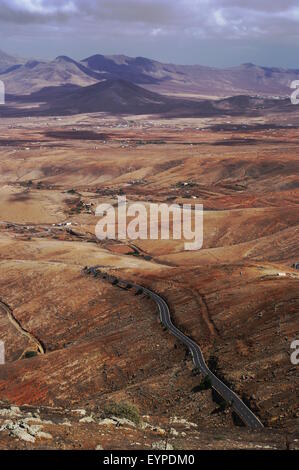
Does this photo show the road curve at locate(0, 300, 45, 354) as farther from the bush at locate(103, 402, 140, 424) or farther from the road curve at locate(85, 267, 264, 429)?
the bush at locate(103, 402, 140, 424)

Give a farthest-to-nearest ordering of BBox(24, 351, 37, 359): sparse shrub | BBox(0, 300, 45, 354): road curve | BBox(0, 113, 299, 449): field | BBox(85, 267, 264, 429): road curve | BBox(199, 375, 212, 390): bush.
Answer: BBox(0, 300, 45, 354): road curve
BBox(24, 351, 37, 359): sparse shrub
BBox(199, 375, 212, 390): bush
BBox(85, 267, 264, 429): road curve
BBox(0, 113, 299, 449): field

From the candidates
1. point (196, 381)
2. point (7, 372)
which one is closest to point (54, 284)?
point (7, 372)

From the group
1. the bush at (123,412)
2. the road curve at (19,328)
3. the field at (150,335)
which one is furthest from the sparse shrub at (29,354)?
the bush at (123,412)

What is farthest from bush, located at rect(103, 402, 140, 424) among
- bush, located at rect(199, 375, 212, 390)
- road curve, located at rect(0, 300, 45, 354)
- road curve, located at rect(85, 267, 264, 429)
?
road curve, located at rect(0, 300, 45, 354)

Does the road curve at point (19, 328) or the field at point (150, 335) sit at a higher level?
the field at point (150, 335)

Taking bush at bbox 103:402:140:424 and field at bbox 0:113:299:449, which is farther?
bush at bbox 103:402:140:424

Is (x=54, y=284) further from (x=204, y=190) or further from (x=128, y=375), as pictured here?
(x=204, y=190)

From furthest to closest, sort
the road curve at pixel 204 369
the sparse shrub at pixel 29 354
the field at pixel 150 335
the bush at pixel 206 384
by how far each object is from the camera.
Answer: the sparse shrub at pixel 29 354, the bush at pixel 206 384, the road curve at pixel 204 369, the field at pixel 150 335

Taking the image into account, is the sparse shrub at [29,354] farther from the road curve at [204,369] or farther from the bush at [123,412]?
the bush at [123,412]
